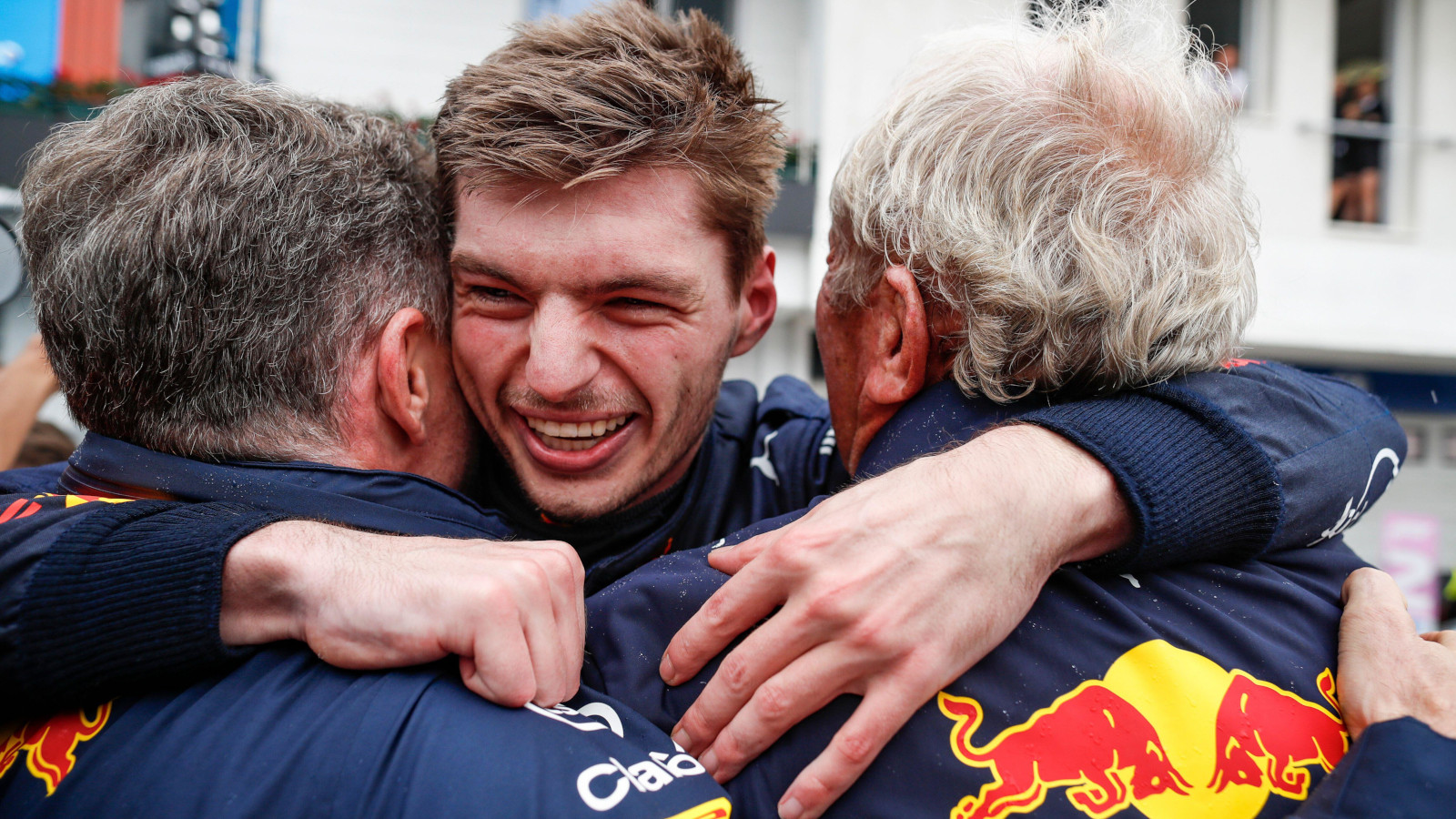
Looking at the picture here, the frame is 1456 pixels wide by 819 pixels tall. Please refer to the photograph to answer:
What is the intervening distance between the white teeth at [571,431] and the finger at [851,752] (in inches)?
42.3

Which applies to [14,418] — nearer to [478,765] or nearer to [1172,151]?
[478,765]

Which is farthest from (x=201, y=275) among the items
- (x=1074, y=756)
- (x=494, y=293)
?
(x=1074, y=756)

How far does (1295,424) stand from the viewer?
65.3 inches

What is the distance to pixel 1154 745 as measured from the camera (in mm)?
1222

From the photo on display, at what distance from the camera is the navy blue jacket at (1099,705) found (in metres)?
1.19

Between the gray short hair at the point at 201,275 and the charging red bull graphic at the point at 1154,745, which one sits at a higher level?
the gray short hair at the point at 201,275

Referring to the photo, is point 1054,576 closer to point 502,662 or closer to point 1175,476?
point 1175,476

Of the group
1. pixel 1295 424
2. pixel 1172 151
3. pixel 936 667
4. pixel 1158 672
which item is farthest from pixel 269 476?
pixel 1295 424

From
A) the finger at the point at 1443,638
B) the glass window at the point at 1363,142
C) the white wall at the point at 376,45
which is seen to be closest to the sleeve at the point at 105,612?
the finger at the point at 1443,638

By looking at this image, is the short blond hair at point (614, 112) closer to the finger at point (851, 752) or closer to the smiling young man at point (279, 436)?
the smiling young man at point (279, 436)

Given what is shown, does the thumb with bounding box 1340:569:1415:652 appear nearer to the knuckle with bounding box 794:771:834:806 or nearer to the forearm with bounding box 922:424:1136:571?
the forearm with bounding box 922:424:1136:571

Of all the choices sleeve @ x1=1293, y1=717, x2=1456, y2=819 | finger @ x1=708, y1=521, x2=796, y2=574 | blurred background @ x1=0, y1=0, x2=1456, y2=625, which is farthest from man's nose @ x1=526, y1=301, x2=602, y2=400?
blurred background @ x1=0, y1=0, x2=1456, y2=625

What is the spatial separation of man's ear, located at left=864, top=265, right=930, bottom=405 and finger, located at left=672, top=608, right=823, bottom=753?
58cm

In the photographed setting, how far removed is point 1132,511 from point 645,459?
113cm
